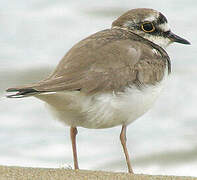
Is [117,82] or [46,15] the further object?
[46,15]

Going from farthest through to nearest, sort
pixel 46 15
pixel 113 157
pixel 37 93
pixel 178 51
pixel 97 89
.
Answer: pixel 46 15, pixel 178 51, pixel 113 157, pixel 97 89, pixel 37 93

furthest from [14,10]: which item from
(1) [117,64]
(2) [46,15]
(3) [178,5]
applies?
(1) [117,64]

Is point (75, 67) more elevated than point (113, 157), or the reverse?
point (75, 67)

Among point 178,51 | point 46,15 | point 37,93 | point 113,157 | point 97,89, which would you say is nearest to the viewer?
point 37,93

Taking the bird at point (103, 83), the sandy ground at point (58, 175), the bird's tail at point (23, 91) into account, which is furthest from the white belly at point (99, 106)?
the sandy ground at point (58, 175)

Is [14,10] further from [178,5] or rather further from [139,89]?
[139,89]

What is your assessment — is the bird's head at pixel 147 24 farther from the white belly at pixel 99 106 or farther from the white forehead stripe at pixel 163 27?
the white belly at pixel 99 106

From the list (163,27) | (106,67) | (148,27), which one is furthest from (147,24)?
(106,67)

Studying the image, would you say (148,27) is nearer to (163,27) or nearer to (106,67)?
(163,27)
